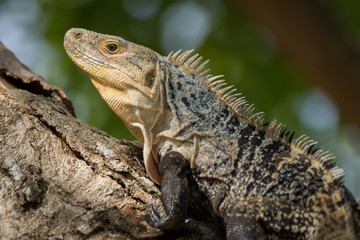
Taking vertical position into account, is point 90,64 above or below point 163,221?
above

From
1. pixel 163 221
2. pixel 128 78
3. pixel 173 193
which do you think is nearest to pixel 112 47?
pixel 128 78

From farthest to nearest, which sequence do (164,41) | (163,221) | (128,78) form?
(164,41) < (128,78) < (163,221)

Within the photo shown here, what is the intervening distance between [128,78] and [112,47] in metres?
0.45

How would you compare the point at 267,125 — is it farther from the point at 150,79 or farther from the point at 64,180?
the point at 64,180

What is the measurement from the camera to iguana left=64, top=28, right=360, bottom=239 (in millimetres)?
3672

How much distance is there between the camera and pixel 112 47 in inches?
195

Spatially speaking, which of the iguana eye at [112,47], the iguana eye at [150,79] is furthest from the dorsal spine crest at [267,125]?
the iguana eye at [112,47]

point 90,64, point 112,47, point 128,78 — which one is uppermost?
point 112,47

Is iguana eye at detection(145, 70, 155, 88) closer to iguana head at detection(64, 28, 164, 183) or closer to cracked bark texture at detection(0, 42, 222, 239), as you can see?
iguana head at detection(64, 28, 164, 183)

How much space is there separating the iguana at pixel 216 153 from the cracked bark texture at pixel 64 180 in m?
0.21

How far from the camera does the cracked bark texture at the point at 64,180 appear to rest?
3521mm

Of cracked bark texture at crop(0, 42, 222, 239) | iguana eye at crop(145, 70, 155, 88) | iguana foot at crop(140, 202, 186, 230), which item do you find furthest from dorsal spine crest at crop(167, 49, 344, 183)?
iguana foot at crop(140, 202, 186, 230)

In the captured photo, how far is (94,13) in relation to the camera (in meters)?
6.43

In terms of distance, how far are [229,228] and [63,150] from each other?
1747mm
